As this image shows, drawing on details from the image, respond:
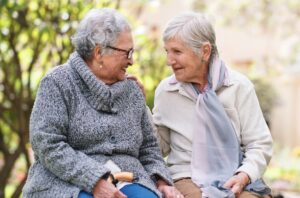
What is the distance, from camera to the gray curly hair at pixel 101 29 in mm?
3627

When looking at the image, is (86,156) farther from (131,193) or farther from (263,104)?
(263,104)

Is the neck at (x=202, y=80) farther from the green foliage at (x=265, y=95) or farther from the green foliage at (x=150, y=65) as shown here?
the green foliage at (x=265, y=95)

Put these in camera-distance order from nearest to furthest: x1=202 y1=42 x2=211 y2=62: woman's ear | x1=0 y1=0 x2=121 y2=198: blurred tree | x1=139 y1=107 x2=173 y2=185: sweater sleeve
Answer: x1=139 y1=107 x2=173 y2=185: sweater sleeve
x1=202 y1=42 x2=211 y2=62: woman's ear
x1=0 y1=0 x2=121 y2=198: blurred tree

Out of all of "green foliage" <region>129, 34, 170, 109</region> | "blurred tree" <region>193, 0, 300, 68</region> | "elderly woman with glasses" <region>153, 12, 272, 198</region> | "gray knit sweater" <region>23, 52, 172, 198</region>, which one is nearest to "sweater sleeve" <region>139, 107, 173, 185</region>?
"gray knit sweater" <region>23, 52, 172, 198</region>

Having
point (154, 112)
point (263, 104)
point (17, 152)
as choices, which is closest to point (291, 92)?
point (263, 104)

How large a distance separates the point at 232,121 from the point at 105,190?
931mm

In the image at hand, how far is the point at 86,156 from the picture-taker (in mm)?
3553

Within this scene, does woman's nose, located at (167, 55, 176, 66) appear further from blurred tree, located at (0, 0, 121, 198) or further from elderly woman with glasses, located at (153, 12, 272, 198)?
blurred tree, located at (0, 0, 121, 198)

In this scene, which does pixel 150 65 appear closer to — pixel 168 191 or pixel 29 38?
pixel 29 38

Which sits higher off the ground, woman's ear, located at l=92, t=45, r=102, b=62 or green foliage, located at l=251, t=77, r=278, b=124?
woman's ear, located at l=92, t=45, r=102, b=62

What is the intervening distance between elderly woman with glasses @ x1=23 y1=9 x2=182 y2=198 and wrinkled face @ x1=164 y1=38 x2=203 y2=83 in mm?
297

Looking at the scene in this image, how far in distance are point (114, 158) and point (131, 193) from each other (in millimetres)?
206

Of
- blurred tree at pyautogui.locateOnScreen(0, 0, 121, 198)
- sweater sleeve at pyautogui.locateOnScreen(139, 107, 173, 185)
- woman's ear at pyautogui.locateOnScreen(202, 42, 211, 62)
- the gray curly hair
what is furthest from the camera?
blurred tree at pyautogui.locateOnScreen(0, 0, 121, 198)

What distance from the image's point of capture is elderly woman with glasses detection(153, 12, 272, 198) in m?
3.93
